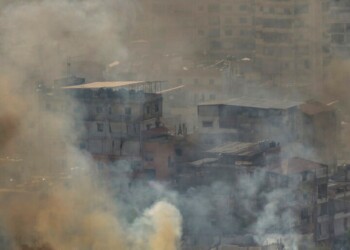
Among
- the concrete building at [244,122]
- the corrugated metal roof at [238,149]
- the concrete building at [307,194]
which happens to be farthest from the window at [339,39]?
the concrete building at [307,194]

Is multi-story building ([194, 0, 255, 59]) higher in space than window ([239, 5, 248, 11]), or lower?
lower

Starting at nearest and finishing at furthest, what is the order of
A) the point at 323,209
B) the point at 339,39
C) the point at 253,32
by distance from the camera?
the point at 323,209 → the point at 339,39 → the point at 253,32

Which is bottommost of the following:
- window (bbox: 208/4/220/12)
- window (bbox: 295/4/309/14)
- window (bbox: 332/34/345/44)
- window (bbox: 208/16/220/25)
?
window (bbox: 332/34/345/44)

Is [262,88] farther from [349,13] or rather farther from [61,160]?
[61,160]

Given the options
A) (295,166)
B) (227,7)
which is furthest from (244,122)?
(227,7)

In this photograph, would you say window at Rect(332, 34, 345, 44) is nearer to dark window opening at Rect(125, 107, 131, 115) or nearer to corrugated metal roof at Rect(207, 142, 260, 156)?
dark window opening at Rect(125, 107, 131, 115)

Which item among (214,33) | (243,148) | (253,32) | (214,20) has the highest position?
(214,20)

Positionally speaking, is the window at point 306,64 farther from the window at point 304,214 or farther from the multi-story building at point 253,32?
the window at point 304,214

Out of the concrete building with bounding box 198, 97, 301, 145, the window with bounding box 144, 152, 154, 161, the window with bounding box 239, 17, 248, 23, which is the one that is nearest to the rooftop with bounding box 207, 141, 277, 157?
the concrete building with bounding box 198, 97, 301, 145

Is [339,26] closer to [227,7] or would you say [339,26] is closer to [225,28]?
[225,28]

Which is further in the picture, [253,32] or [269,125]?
[253,32]

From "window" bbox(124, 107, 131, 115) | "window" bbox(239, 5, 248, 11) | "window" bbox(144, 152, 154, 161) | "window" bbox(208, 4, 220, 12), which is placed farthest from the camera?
"window" bbox(208, 4, 220, 12)
